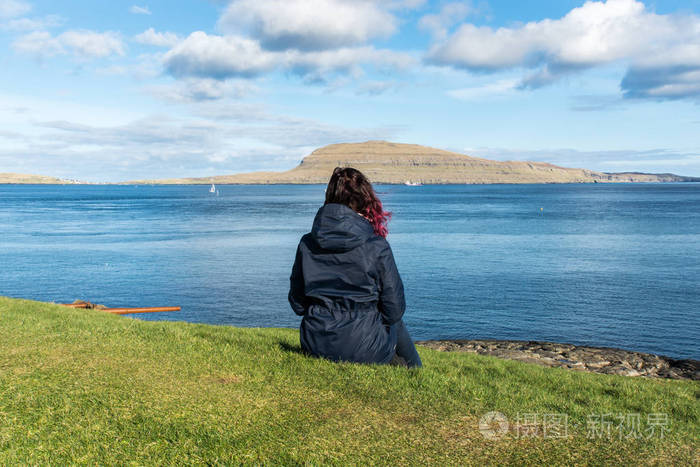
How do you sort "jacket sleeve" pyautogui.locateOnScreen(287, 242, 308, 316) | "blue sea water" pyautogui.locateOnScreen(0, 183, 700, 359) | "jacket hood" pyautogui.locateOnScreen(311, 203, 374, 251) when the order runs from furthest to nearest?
"blue sea water" pyautogui.locateOnScreen(0, 183, 700, 359)
"jacket sleeve" pyautogui.locateOnScreen(287, 242, 308, 316)
"jacket hood" pyautogui.locateOnScreen(311, 203, 374, 251)

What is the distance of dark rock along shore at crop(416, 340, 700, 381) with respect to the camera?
15.9 metres

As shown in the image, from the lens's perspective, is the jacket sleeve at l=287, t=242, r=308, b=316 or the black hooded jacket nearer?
the black hooded jacket

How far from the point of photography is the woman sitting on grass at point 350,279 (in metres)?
Result: 6.99

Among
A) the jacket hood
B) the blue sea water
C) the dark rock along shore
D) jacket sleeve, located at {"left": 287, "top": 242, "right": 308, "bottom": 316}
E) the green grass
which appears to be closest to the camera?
the green grass

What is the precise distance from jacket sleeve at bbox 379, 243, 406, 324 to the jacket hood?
357 millimetres

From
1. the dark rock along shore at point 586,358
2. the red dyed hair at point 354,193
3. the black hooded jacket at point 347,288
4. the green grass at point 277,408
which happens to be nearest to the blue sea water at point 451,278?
the dark rock along shore at point 586,358

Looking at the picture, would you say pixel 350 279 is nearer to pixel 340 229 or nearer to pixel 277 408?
pixel 340 229

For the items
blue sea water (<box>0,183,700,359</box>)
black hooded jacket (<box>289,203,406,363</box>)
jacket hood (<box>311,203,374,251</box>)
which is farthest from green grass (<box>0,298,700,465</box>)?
blue sea water (<box>0,183,700,359</box>)

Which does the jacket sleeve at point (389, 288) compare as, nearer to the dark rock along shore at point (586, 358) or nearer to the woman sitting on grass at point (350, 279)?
the woman sitting on grass at point (350, 279)

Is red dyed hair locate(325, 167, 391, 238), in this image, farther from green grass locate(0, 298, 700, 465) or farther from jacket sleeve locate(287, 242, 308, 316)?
green grass locate(0, 298, 700, 465)

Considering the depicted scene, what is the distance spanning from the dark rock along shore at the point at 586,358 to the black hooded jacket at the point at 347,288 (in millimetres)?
10303

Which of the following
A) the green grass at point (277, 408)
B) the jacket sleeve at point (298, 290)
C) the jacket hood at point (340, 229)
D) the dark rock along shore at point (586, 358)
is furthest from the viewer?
the dark rock along shore at point (586, 358)

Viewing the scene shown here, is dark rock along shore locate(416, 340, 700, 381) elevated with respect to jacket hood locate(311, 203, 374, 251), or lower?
lower

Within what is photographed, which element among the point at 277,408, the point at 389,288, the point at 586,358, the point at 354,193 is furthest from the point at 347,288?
the point at 586,358
